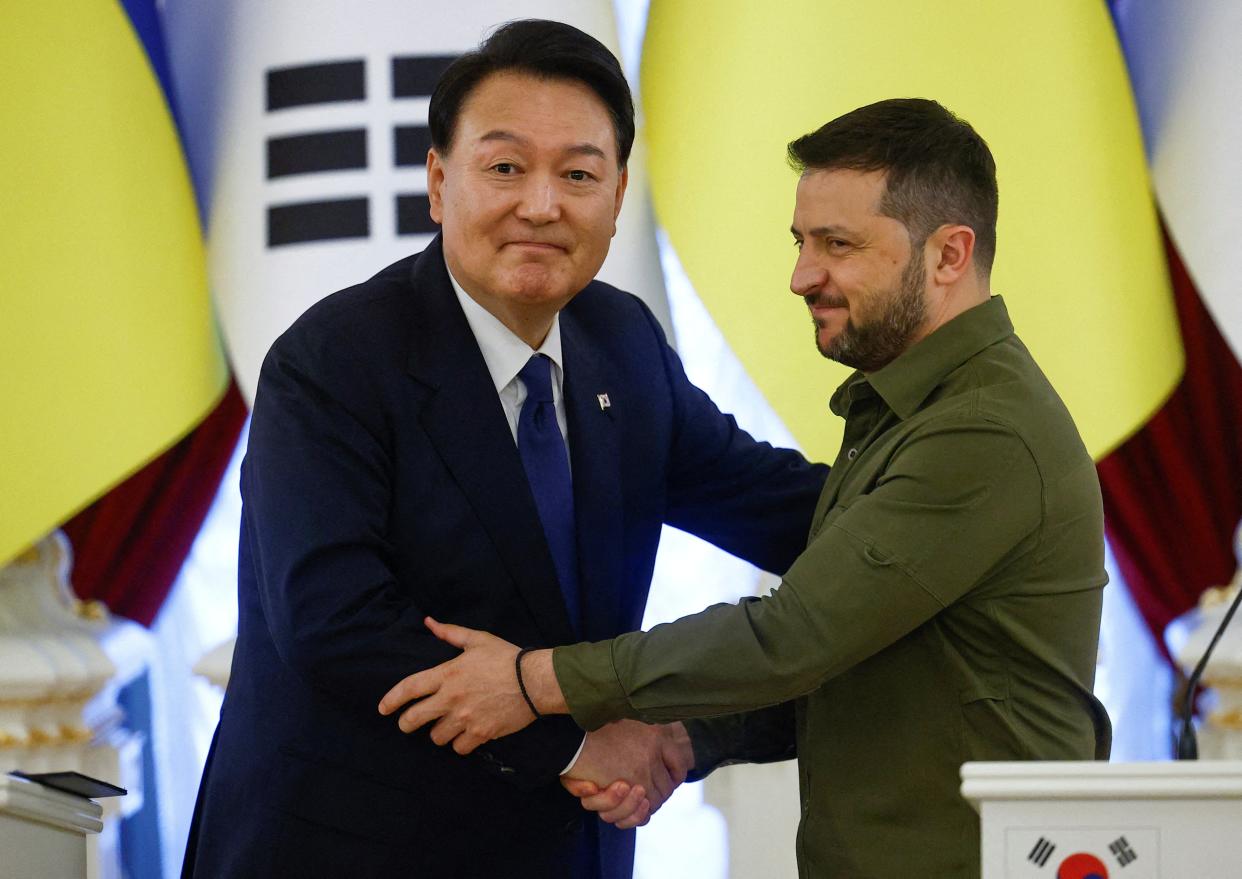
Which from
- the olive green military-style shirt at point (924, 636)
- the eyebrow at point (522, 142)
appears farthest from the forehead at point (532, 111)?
the olive green military-style shirt at point (924, 636)

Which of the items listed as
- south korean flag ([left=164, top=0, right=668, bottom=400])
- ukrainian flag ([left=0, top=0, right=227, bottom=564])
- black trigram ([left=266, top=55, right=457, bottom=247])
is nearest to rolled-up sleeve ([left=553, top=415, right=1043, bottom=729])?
south korean flag ([left=164, top=0, right=668, bottom=400])

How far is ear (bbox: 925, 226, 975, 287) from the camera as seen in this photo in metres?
2.21

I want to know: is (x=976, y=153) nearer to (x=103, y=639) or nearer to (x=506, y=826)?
(x=506, y=826)

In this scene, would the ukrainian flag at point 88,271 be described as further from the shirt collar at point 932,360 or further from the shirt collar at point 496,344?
the shirt collar at point 932,360

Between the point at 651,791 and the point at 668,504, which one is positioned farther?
the point at 668,504

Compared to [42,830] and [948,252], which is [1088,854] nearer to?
[948,252]

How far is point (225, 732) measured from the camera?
7.70 feet

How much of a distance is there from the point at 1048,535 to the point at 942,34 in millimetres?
1979

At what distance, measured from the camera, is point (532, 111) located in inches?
91.4

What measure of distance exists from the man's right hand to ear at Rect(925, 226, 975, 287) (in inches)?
32.1

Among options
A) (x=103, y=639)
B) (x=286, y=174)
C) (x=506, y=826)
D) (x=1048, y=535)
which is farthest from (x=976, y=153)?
(x=103, y=639)

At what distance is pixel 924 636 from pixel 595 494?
1.80 ft

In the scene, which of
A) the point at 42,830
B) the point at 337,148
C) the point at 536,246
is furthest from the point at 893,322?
the point at 337,148

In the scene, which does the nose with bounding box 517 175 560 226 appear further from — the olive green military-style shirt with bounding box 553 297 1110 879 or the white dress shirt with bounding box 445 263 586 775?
the olive green military-style shirt with bounding box 553 297 1110 879
